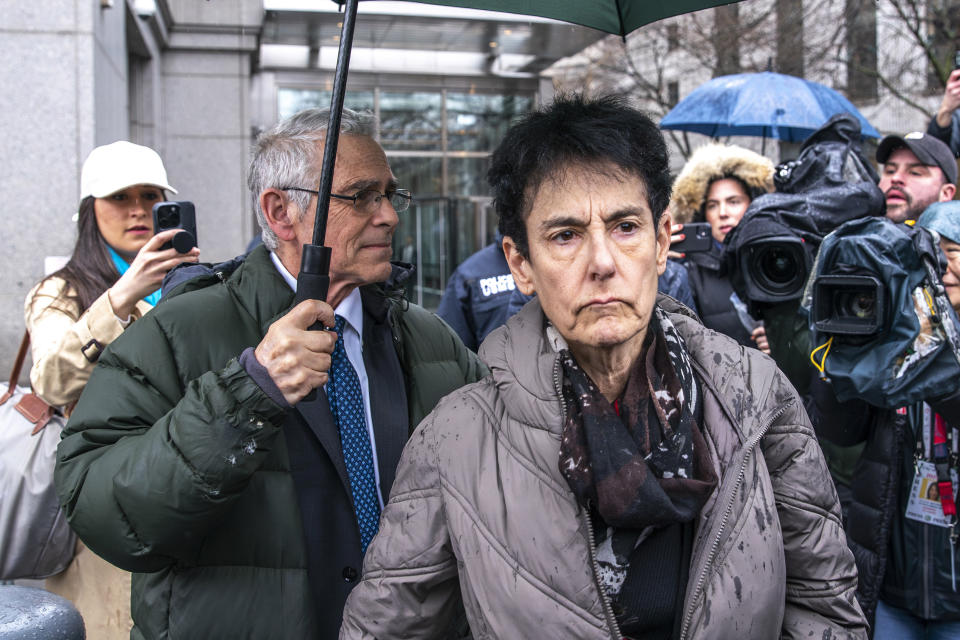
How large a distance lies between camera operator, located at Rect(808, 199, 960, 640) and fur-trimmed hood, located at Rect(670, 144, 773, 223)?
78.3 inches

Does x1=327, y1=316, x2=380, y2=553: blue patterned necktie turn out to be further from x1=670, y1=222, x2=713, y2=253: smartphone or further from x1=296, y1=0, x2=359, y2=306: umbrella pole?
x1=670, y1=222, x2=713, y2=253: smartphone

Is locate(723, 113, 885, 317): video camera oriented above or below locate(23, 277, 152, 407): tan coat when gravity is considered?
above

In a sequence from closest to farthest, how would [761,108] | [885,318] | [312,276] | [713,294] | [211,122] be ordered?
[312,276] < [885,318] < [713,294] < [761,108] < [211,122]

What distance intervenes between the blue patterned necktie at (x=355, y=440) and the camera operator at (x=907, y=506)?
1692 mm

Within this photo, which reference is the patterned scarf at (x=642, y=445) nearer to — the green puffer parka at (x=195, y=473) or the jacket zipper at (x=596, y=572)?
the jacket zipper at (x=596, y=572)

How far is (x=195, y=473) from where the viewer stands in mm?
1839

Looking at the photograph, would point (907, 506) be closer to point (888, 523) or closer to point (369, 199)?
point (888, 523)

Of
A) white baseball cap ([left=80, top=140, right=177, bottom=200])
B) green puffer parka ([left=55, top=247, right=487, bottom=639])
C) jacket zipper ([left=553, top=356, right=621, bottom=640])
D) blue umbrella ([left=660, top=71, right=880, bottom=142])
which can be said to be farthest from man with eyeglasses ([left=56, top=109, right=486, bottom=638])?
blue umbrella ([left=660, top=71, right=880, bottom=142])

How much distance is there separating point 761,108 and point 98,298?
17.0 feet

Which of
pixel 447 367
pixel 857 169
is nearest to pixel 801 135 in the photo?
pixel 857 169

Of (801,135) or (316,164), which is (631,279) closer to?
(316,164)

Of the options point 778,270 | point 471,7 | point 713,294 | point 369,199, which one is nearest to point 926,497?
point 778,270

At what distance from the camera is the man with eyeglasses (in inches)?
73.2

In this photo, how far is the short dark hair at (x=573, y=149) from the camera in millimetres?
1867
